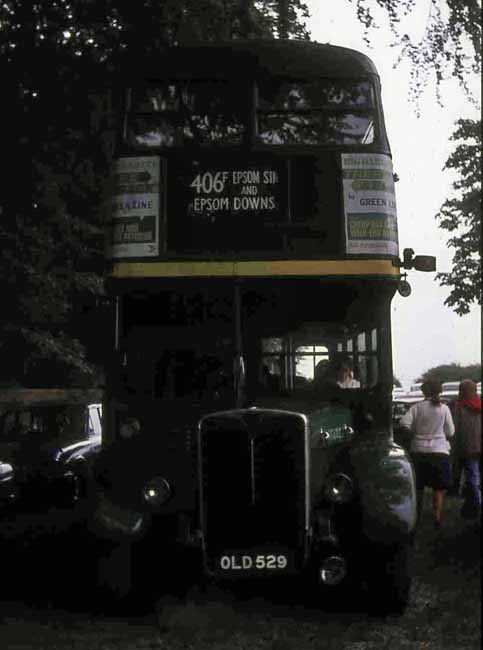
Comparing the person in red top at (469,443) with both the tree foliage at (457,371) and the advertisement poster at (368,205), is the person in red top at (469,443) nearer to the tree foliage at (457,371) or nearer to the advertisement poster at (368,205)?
the advertisement poster at (368,205)

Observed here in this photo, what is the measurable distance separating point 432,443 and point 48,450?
4.73 metres

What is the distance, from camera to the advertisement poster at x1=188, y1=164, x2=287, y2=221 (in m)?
8.89

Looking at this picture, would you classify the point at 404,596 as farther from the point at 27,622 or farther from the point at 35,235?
the point at 35,235

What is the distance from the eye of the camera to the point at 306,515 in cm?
760

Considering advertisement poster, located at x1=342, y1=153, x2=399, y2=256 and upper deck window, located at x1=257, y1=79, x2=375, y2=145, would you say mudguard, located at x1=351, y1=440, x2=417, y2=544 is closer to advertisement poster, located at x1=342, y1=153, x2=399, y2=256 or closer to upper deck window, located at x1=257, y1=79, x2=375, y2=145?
advertisement poster, located at x1=342, y1=153, x2=399, y2=256

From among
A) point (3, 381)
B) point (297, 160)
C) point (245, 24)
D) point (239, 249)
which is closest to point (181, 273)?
point (239, 249)

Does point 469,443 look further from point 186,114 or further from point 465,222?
point 465,222

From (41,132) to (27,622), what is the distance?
7.25m

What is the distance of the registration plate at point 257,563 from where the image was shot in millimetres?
7476

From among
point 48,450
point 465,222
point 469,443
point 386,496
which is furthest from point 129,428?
point 465,222

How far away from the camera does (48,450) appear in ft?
46.3

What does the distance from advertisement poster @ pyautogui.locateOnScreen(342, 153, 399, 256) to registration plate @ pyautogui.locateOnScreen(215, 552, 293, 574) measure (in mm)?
2349

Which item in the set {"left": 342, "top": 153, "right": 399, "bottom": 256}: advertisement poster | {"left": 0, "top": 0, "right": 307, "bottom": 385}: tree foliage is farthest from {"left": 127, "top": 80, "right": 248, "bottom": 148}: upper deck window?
{"left": 0, "top": 0, "right": 307, "bottom": 385}: tree foliage

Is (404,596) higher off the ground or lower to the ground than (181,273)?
lower
